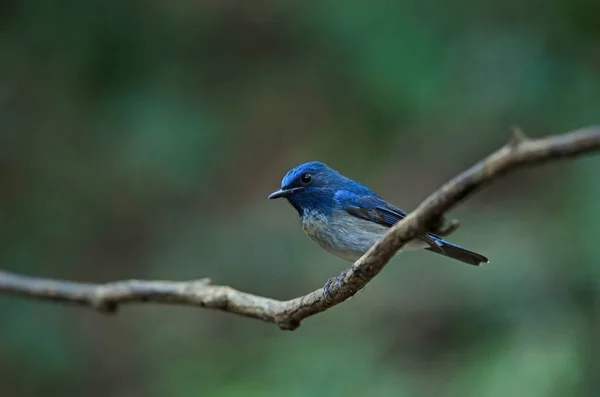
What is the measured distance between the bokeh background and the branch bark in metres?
1.74

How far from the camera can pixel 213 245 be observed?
7.07 meters

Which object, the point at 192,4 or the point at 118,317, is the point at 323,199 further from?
the point at 192,4

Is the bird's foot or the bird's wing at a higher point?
the bird's wing

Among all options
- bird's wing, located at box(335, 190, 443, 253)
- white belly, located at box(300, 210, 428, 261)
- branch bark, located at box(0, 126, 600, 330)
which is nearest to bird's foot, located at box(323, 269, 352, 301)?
branch bark, located at box(0, 126, 600, 330)

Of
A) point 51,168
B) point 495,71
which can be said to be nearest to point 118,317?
point 51,168

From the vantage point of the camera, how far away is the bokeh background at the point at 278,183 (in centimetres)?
506

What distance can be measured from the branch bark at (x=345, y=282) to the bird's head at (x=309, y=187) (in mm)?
561

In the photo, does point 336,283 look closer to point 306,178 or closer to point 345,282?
point 345,282

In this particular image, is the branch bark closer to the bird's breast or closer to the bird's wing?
the bird's breast

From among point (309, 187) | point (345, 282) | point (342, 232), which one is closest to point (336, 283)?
point (345, 282)

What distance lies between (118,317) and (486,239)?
372cm

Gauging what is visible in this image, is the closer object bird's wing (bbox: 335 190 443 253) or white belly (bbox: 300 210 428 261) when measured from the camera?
white belly (bbox: 300 210 428 261)

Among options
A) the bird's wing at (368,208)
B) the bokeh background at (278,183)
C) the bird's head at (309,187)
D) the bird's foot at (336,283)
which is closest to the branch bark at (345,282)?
the bird's foot at (336,283)

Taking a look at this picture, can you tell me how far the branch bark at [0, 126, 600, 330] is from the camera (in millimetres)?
1410
